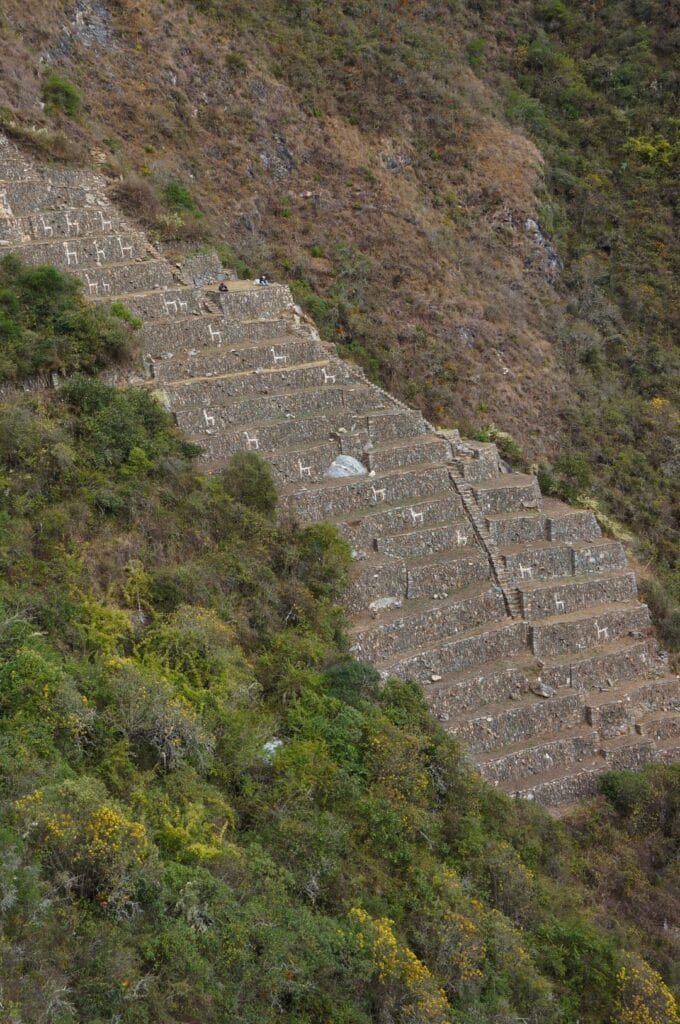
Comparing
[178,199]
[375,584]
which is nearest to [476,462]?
[375,584]

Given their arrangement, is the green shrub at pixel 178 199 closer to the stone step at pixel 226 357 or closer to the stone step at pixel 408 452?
→ the stone step at pixel 226 357

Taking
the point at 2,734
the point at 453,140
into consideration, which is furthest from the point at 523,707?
the point at 453,140

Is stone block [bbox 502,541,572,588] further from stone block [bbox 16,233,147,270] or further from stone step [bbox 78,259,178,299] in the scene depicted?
stone block [bbox 16,233,147,270]

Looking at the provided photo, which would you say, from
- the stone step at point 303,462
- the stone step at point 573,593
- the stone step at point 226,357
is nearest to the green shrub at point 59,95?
the stone step at point 226,357

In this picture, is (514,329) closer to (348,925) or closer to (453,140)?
(453,140)

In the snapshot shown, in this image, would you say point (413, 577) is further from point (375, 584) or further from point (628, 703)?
point (628, 703)
